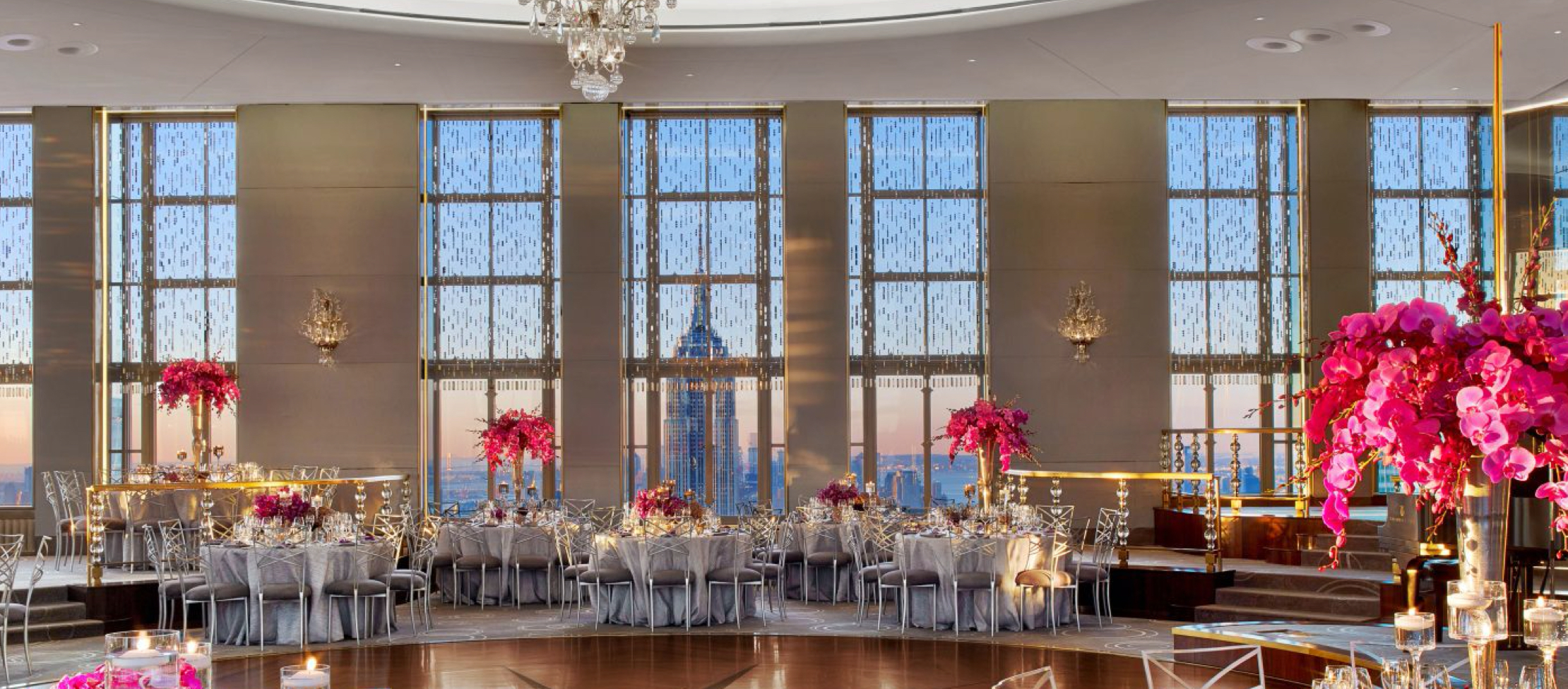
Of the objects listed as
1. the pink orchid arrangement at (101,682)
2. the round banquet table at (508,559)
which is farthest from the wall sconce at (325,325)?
the pink orchid arrangement at (101,682)

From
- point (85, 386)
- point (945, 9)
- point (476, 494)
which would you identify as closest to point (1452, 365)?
point (945, 9)

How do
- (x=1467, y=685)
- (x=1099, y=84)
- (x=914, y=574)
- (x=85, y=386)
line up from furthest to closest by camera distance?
(x=85, y=386) < (x=1099, y=84) < (x=914, y=574) < (x=1467, y=685)

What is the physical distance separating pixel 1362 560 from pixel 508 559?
7027mm

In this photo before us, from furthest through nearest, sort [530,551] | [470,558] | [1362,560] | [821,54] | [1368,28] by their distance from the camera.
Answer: [530,551], [470,558], [1362,560], [821,54], [1368,28]

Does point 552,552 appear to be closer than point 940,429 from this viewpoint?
Yes

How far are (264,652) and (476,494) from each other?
6614mm

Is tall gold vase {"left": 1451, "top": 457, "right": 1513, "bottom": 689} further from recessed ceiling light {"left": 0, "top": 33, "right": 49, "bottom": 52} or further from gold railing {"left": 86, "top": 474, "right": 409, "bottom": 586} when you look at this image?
recessed ceiling light {"left": 0, "top": 33, "right": 49, "bottom": 52}

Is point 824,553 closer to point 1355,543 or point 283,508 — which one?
point 1355,543

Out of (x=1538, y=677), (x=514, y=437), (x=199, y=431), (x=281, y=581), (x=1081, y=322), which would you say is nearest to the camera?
(x=1538, y=677)

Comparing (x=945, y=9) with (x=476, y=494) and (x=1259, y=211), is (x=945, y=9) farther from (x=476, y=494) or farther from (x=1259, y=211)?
(x=476, y=494)

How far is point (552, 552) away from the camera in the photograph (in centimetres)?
1260

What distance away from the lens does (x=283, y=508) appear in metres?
10.6

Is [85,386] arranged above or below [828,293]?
below

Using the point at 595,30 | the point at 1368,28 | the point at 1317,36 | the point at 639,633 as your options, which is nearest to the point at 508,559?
the point at 639,633
